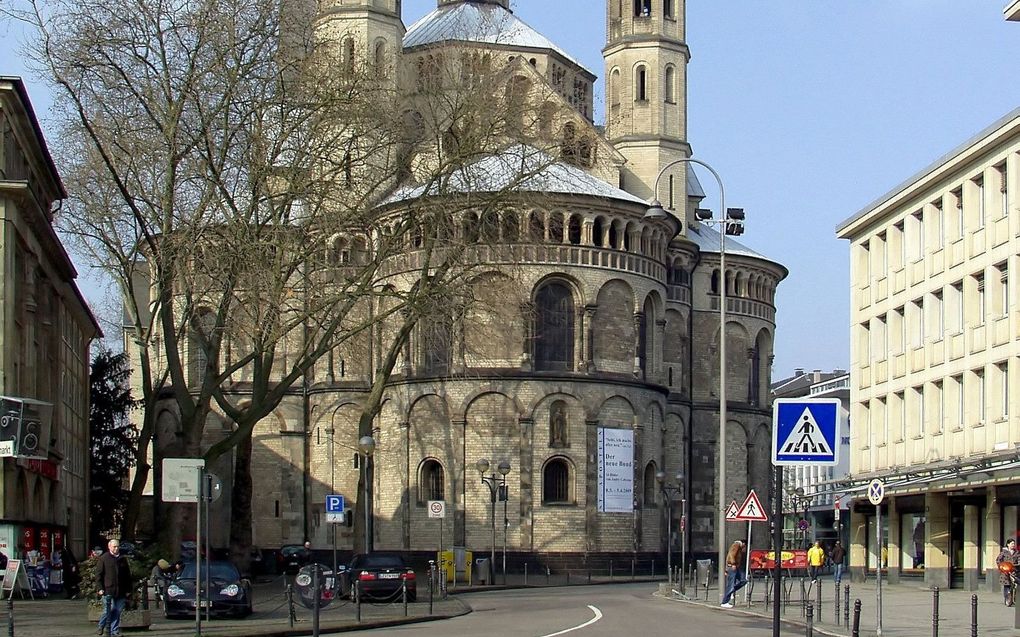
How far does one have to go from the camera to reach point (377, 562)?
38.2 m

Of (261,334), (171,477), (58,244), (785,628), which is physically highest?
(58,244)

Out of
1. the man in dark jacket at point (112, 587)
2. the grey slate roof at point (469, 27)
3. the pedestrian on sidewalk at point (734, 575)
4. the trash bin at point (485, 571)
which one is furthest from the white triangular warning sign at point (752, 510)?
the grey slate roof at point (469, 27)

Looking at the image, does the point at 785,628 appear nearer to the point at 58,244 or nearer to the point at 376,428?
the point at 58,244

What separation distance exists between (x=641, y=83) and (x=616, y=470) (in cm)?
2119

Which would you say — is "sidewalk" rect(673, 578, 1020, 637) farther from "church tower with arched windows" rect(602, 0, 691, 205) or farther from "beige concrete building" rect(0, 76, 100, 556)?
"church tower with arched windows" rect(602, 0, 691, 205)

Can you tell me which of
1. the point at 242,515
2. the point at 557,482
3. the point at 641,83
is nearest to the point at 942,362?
the point at 557,482

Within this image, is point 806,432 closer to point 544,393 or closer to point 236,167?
point 236,167

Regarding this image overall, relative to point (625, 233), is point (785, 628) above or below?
below

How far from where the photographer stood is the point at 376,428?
6662 centimetres

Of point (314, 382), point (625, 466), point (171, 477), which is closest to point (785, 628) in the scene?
point (171, 477)

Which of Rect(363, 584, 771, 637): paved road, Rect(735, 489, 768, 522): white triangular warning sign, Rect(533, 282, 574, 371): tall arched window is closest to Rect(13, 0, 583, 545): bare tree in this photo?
Rect(363, 584, 771, 637): paved road

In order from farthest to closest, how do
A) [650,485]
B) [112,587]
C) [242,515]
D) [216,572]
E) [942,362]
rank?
[650,485] → [242,515] → [942,362] → [216,572] → [112,587]

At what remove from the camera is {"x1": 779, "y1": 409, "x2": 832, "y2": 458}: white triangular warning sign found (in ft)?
58.7

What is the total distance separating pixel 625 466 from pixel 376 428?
10.5 meters
